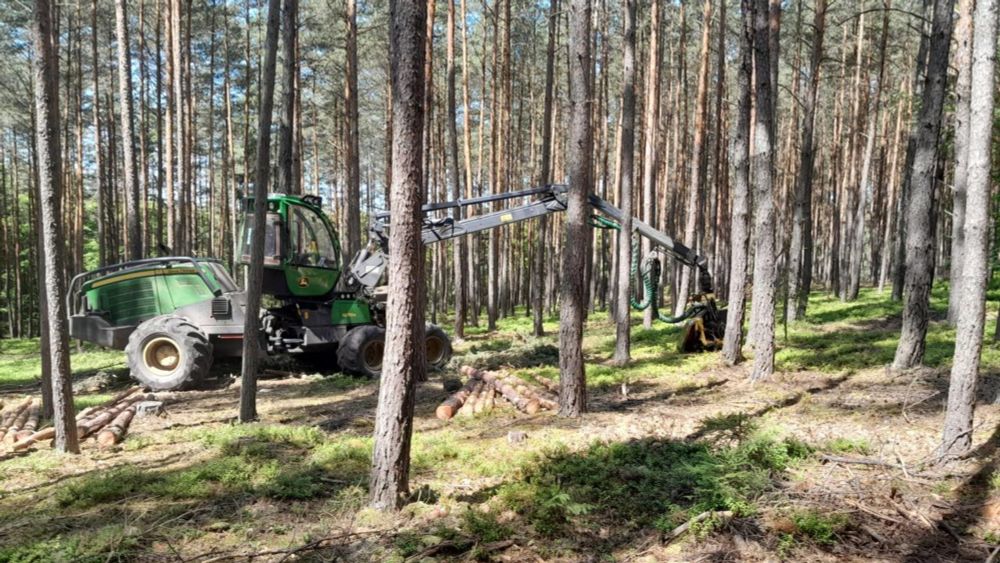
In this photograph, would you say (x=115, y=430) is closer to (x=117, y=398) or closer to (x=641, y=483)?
(x=117, y=398)

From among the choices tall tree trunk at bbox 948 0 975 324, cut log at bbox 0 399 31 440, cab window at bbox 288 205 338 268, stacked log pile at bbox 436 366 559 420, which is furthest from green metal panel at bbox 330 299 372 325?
tall tree trunk at bbox 948 0 975 324

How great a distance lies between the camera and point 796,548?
428 centimetres

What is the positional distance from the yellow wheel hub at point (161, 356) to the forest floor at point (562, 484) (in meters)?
1.98

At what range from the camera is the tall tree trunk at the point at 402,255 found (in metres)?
4.85

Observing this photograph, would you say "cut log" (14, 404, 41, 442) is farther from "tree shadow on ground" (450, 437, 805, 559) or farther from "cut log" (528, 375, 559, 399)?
"cut log" (528, 375, 559, 399)

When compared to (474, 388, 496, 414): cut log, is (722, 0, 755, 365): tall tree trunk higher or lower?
higher

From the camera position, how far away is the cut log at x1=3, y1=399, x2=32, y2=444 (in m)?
6.98

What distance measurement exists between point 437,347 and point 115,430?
243 inches

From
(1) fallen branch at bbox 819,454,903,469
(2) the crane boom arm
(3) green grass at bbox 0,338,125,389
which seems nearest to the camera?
(1) fallen branch at bbox 819,454,903,469

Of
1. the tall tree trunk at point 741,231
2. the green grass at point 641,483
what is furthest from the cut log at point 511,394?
the tall tree trunk at point 741,231

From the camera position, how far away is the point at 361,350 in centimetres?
1110

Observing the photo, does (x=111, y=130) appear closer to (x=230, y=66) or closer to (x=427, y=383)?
(x=230, y=66)

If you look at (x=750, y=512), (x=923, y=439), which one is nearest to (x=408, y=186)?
(x=750, y=512)

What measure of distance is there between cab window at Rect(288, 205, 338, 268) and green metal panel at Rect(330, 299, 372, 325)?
0.81m
